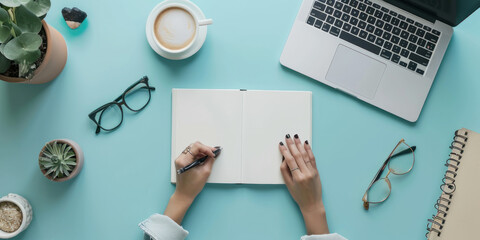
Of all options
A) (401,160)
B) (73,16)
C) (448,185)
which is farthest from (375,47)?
(73,16)

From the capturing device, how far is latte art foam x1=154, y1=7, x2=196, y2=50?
0.89m

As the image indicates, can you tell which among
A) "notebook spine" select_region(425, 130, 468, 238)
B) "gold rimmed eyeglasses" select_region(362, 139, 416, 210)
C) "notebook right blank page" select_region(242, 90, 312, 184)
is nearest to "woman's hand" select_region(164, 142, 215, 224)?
"notebook right blank page" select_region(242, 90, 312, 184)

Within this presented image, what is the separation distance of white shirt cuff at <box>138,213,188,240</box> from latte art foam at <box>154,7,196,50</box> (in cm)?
44

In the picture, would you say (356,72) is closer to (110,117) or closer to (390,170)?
(390,170)

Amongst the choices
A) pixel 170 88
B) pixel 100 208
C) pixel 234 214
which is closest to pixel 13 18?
pixel 170 88

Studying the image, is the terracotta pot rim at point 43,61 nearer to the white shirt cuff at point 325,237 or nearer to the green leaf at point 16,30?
the green leaf at point 16,30

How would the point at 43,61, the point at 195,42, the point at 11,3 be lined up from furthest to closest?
the point at 195,42
the point at 43,61
the point at 11,3

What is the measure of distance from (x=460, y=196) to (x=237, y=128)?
0.62 m

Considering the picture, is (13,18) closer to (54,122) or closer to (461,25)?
(54,122)

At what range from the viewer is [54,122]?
3.16ft

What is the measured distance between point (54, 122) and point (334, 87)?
768 millimetres

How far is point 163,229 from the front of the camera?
907 millimetres

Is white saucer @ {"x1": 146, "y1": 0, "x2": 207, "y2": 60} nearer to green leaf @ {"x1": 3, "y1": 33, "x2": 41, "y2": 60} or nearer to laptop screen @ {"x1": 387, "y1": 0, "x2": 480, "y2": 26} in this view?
green leaf @ {"x1": 3, "y1": 33, "x2": 41, "y2": 60}

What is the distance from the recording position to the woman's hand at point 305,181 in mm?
920
